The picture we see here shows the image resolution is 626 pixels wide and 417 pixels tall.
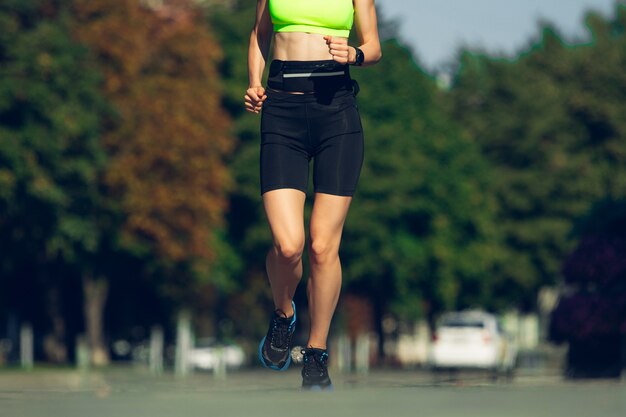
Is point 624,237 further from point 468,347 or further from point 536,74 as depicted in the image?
point 536,74

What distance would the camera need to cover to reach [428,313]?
70.6 m

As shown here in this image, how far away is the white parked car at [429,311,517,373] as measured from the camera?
49406mm

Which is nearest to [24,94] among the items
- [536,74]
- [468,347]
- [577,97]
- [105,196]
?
[105,196]

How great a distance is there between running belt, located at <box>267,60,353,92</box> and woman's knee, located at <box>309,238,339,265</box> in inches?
28.7

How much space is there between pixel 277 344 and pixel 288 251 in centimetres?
44

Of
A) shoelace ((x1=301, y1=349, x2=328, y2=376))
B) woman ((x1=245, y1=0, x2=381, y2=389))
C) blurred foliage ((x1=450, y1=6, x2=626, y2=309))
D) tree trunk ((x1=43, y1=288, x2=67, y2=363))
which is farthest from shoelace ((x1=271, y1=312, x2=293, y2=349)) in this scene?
blurred foliage ((x1=450, y1=6, x2=626, y2=309))

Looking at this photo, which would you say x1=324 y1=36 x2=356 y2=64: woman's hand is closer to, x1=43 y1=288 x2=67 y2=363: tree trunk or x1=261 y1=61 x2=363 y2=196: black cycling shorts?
x1=261 y1=61 x2=363 y2=196: black cycling shorts

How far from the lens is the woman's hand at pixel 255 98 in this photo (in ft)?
26.1

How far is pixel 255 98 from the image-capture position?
7.96 meters

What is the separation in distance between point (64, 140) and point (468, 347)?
45.8 ft

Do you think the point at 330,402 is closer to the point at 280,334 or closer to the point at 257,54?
the point at 280,334

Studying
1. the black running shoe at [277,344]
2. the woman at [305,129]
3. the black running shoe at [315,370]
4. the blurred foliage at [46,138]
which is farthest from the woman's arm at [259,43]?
the blurred foliage at [46,138]

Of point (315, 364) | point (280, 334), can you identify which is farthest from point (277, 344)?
point (315, 364)

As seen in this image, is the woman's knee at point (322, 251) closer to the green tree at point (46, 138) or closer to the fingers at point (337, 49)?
the fingers at point (337, 49)
